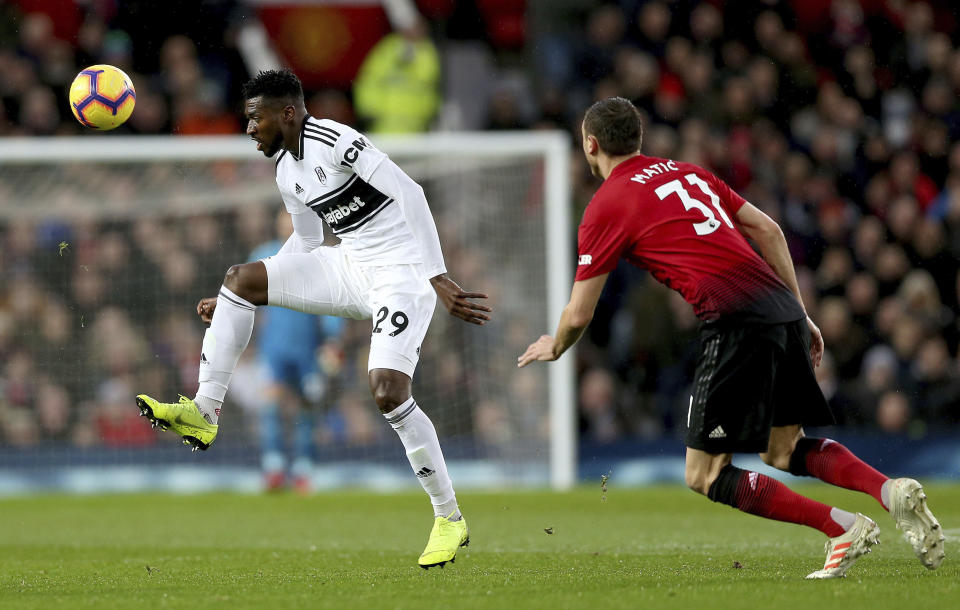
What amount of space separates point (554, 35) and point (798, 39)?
309 centimetres

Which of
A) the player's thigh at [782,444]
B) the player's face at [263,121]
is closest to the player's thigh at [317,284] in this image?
the player's face at [263,121]

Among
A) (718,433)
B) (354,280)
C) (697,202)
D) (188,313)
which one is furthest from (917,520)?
(188,313)

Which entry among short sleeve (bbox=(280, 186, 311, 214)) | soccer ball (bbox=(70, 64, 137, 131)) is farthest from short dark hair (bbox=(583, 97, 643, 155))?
soccer ball (bbox=(70, 64, 137, 131))

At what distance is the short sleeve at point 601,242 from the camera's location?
5.75 metres

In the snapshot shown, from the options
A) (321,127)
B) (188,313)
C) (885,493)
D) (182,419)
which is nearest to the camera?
(885,493)

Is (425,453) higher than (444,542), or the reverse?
(425,453)

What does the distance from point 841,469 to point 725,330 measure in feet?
2.74

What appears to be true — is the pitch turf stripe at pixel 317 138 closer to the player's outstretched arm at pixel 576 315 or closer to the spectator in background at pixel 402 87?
the player's outstretched arm at pixel 576 315

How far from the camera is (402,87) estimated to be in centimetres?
1583

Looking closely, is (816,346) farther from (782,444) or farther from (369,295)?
(369,295)

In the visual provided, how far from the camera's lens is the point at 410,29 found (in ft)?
52.1

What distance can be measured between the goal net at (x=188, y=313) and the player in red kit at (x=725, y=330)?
7321 mm

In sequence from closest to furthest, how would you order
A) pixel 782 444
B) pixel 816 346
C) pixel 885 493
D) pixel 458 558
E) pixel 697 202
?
1. pixel 885 493
2. pixel 697 202
3. pixel 782 444
4. pixel 816 346
5. pixel 458 558

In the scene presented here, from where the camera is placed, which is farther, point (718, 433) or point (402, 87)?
point (402, 87)
